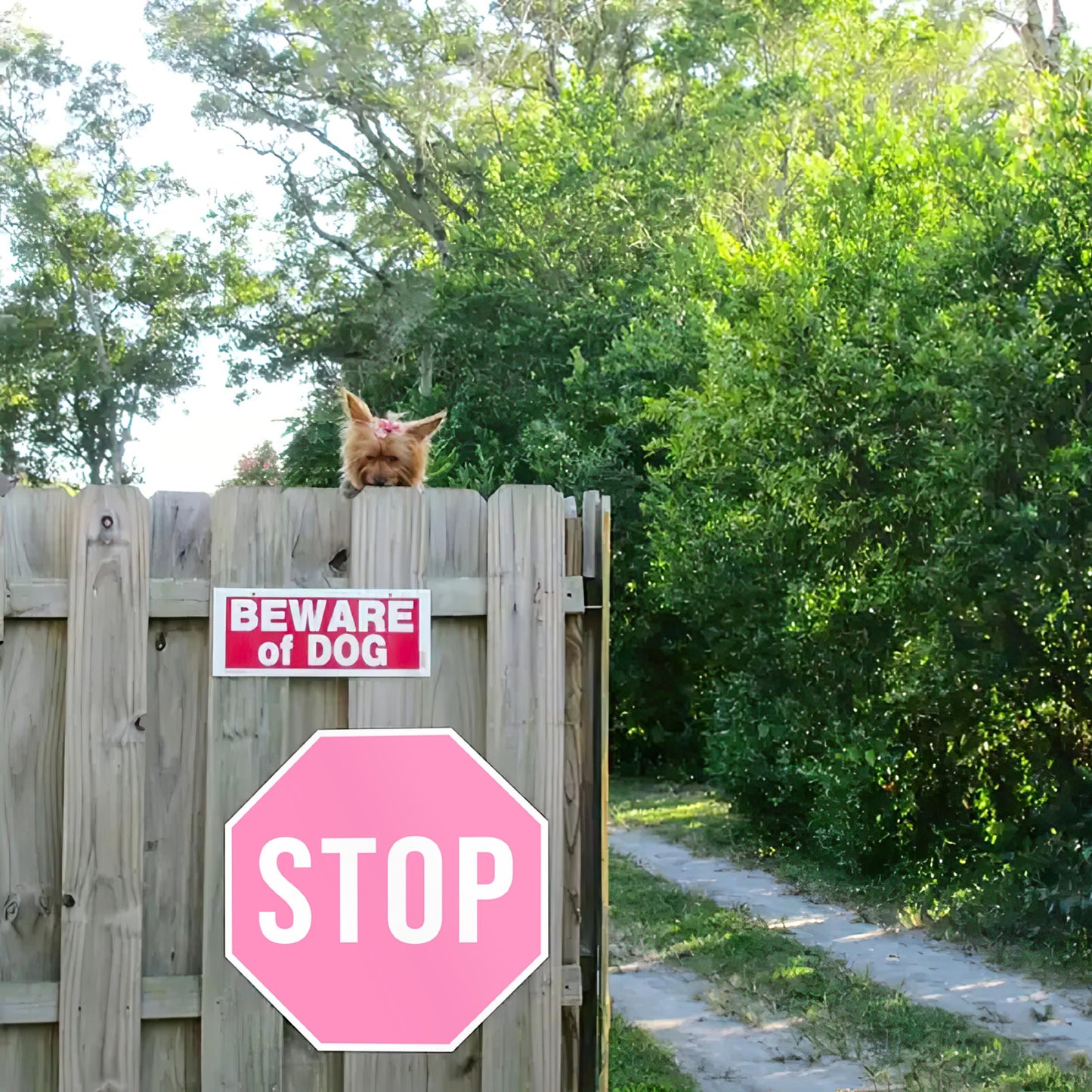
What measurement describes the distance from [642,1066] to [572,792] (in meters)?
3.78

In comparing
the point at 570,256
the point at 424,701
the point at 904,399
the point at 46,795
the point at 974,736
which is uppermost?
the point at 570,256

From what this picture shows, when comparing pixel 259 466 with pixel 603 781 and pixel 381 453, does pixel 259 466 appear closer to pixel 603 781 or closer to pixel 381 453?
pixel 381 453

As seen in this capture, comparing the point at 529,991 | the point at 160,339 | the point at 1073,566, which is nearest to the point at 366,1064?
the point at 529,991

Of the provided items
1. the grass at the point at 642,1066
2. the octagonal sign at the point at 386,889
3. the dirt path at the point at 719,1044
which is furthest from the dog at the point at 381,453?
the dirt path at the point at 719,1044

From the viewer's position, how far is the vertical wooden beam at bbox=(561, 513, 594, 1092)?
3.30 metres

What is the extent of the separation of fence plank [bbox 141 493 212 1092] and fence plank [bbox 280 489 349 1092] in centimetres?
22

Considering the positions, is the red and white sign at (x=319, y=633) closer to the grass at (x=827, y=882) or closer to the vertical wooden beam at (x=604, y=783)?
the vertical wooden beam at (x=604, y=783)

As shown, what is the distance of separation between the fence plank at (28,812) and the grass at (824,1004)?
3719 mm

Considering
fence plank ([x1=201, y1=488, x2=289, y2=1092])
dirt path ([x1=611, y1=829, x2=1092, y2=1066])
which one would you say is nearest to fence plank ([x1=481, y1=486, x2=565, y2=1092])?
fence plank ([x1=201, y1=488, x2=289, y2=1092])

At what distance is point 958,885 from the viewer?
10555 mm

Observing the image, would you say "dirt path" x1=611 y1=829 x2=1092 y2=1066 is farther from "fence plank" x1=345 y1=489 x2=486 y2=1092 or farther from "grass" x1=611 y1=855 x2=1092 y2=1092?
"fence plank" x1=345 y1=489 x2=486 y2=1092

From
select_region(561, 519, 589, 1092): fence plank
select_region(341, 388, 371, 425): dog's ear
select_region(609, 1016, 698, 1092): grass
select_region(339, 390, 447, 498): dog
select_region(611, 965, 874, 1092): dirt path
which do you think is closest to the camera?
select_region(561, 519, 589, 1092): fence plank

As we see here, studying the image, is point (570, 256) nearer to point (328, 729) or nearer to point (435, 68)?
point (435, 68)

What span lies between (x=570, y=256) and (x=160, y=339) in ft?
51.9
